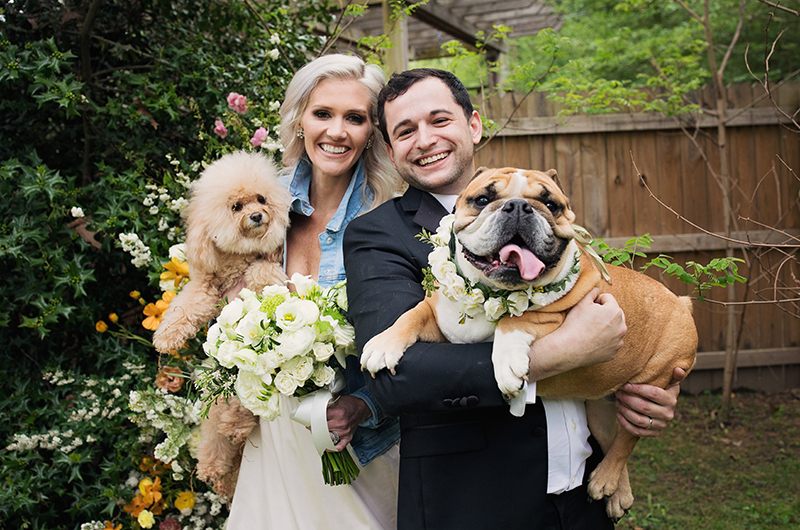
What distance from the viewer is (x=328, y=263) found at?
A: 2.62m

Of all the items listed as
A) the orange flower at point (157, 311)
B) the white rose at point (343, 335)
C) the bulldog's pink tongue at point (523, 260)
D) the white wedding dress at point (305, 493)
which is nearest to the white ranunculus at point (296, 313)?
the white rose at point (343, 335)

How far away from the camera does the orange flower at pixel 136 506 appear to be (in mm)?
3154

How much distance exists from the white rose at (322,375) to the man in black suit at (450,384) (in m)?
0.21

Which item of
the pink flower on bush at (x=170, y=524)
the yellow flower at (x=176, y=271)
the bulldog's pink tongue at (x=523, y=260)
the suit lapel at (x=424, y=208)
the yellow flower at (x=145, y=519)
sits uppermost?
the suit lapel at (x=424, y=208)

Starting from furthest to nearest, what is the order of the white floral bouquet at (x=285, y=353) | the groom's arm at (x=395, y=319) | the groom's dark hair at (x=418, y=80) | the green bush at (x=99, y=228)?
the green bush at (x=99, y=228), the groom's dark hair at (x=418, y=80), the white floral bouquet at (x=285, y=353), the groom's arm at (x=395, y=319)

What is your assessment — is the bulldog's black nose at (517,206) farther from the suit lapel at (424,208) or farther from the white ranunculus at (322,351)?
the white ranunculus at (322,351)

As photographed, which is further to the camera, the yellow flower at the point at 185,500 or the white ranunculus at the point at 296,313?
the yellow flower at the point at 185,500

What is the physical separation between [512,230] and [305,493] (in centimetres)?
147

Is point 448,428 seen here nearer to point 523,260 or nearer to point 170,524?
point 523,260

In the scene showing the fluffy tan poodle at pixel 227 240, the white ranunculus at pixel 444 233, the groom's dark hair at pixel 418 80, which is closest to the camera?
the white ranunculus at pixel 444 233

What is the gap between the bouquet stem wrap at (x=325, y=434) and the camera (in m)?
2.04

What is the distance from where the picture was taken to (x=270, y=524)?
8.17 ft

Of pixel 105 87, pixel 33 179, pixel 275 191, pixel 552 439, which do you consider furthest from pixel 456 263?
pixel 105 87

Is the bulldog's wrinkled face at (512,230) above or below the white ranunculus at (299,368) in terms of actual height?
above
